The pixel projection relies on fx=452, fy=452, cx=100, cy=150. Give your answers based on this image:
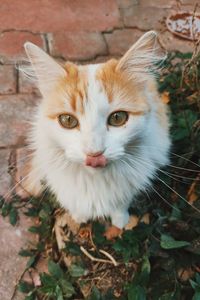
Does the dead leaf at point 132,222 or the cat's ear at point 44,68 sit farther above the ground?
the cat's ear at point 44,68

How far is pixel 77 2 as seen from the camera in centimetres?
287

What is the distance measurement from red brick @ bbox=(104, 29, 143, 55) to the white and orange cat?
3.38 feet

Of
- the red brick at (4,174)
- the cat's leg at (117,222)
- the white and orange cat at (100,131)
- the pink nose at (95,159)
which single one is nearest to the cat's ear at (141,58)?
the white and orange cat at (100,131)

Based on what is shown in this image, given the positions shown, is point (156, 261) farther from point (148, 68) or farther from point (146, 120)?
point (148, 68)

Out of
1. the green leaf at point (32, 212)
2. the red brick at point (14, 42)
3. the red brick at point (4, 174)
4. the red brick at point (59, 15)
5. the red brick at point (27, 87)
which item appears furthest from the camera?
the red brick at point (59, 15)

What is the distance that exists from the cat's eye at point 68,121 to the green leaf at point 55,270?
1.84 feet

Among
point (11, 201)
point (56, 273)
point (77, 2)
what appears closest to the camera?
point (56, 273)

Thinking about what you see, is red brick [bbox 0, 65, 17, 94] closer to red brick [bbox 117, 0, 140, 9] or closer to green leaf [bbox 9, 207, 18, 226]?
green leaf [bbox 9, 207, 18, 226]

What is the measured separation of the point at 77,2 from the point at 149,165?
1760mm

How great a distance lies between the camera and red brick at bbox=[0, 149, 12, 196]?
1.88m

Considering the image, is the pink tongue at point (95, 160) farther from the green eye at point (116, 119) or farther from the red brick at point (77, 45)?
the red brick at point (77, 45)

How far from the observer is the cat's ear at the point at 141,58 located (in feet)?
4.17

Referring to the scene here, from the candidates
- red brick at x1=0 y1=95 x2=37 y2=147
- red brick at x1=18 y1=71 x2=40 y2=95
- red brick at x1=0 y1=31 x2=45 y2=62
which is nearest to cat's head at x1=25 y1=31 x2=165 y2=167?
red brick at x1=0 y1=95 x2=37 y2=147

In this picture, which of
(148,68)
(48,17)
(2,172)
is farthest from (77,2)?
(148,68)
